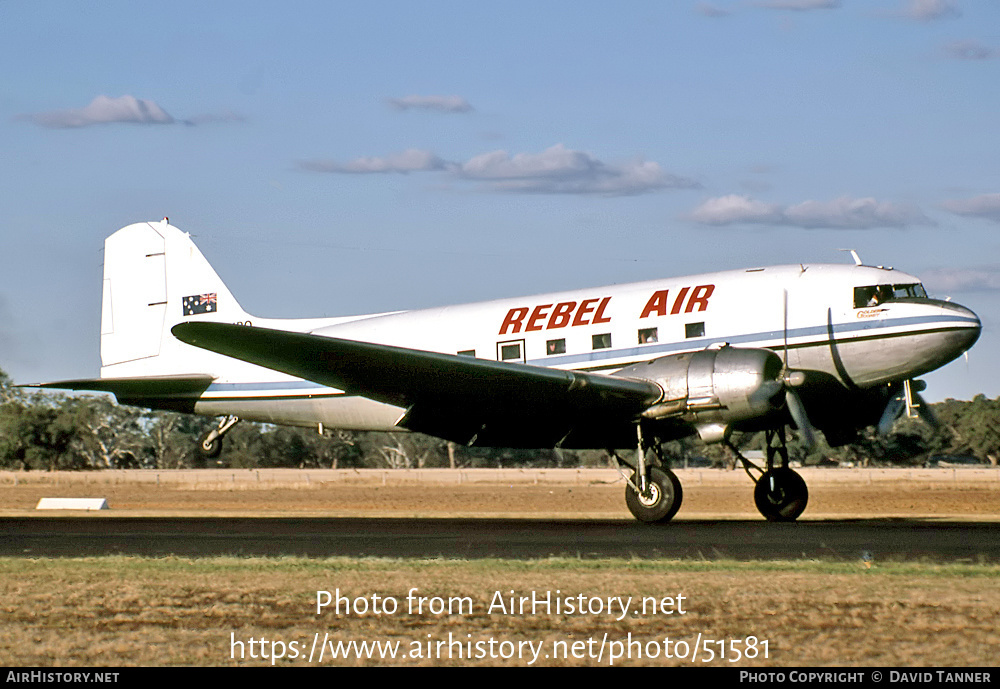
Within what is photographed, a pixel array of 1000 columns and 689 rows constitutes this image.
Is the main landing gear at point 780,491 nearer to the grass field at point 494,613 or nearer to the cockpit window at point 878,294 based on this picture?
the cockpit window at point 878,294

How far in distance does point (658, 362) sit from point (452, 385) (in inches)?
141

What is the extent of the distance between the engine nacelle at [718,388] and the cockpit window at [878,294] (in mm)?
1862

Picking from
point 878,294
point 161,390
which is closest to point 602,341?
point 878,294

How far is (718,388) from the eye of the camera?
757 inches

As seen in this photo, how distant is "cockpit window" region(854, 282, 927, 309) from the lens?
2027cm

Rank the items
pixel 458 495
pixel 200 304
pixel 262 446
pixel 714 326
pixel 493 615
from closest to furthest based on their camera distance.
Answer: pixel 493 615
pixel 714 326
pixel 200 304
pixel 458 495
pixel 262 446

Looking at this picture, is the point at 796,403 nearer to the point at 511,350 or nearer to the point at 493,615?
the point at 511,350

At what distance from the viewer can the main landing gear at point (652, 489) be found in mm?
20266

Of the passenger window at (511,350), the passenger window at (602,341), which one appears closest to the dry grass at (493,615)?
the passenger window at (602,341)

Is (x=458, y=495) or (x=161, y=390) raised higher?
(x=161, y=390)

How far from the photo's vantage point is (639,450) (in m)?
20.4

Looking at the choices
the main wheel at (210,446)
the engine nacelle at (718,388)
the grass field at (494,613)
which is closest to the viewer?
the grass field at (494,613)

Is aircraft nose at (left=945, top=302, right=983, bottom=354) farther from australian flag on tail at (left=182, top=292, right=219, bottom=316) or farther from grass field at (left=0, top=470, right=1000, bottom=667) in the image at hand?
australian flag on tail at (left=182, top=292, right=219, bottom=316)

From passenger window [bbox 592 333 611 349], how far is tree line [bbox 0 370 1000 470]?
48.6 meters
